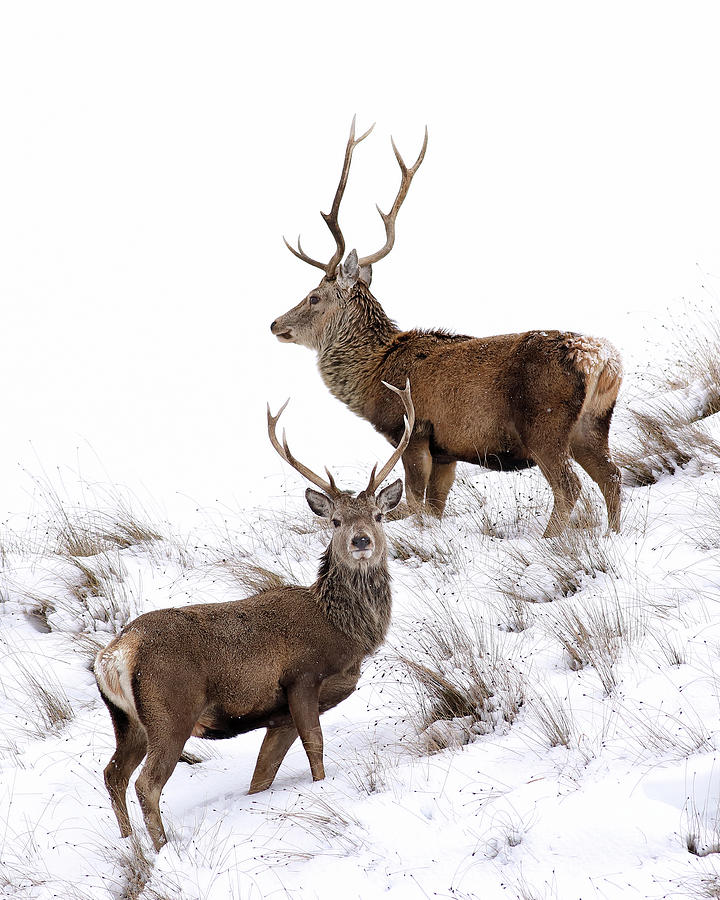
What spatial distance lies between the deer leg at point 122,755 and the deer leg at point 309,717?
2.34ft

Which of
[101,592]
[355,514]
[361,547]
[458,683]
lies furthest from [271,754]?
Result: [101,592]

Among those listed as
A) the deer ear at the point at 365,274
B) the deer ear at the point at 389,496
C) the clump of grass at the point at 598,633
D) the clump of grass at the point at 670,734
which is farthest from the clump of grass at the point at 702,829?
the deer ear at the point at 365,274

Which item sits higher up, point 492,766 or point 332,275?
point 332,275

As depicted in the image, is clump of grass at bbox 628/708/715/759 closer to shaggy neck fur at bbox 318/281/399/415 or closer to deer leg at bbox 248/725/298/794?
deer leg at bbox 248/725/298/794

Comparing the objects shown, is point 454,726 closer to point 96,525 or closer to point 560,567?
point 560,567

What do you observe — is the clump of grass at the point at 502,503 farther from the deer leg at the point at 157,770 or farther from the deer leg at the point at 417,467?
the deer leg at the point at 157,770

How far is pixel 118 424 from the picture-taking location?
45.2m

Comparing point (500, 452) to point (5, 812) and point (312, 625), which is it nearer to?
point (312, 625)

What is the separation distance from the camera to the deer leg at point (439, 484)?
8.32 meters

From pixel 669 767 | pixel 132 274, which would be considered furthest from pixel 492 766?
pixel 132 274

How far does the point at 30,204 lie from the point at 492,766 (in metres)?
192

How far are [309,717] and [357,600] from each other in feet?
2.42

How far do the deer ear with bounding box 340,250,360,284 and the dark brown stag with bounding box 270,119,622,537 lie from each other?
0.04 feet

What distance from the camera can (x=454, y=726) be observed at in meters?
5.16
